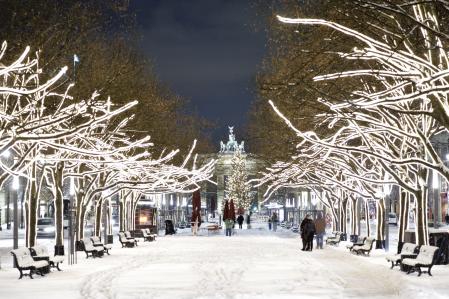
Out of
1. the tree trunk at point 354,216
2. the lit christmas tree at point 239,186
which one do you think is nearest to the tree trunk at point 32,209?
the tree trunk at point 354,216

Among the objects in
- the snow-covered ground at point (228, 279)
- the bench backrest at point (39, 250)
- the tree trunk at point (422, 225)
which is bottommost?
the snow-covered ground at point (228, 279)

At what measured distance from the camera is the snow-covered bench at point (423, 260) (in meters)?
22.4

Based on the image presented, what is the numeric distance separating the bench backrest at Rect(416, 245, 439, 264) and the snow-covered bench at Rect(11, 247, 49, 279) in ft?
33.6

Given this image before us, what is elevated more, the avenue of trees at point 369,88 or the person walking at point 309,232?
the avenue of trees at point 369,88

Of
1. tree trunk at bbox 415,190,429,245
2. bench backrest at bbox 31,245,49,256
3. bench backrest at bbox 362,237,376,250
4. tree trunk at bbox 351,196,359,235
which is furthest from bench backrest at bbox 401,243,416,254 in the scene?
tree trunk at bbox 351,196,359,235

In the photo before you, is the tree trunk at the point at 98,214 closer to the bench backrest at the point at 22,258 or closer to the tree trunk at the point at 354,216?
the tree trunk at the point at 354,216

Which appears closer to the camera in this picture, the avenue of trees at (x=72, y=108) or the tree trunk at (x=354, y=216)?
the avenue of trees at (x=72, y=108)

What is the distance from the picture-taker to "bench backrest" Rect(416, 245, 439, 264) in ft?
73.6

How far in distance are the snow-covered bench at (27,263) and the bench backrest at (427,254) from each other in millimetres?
10228

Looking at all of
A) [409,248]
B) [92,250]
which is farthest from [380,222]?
[92,250]

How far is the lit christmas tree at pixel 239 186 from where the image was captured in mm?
122125

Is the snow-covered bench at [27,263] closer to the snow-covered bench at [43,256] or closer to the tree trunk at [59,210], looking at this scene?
the snow-covered bench at [43,256]

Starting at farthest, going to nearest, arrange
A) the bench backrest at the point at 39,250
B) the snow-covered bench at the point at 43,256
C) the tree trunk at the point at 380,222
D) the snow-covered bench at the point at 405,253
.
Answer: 1. the tree trunk at the point at 380,222
2. the snow-covered bench at the point at 405,253
3. the bench backrest at the point at 39,250
4. the snow-covered bench at the point at 43,256

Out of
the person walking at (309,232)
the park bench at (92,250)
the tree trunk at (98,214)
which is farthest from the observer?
the tree trunk at (98,214)
